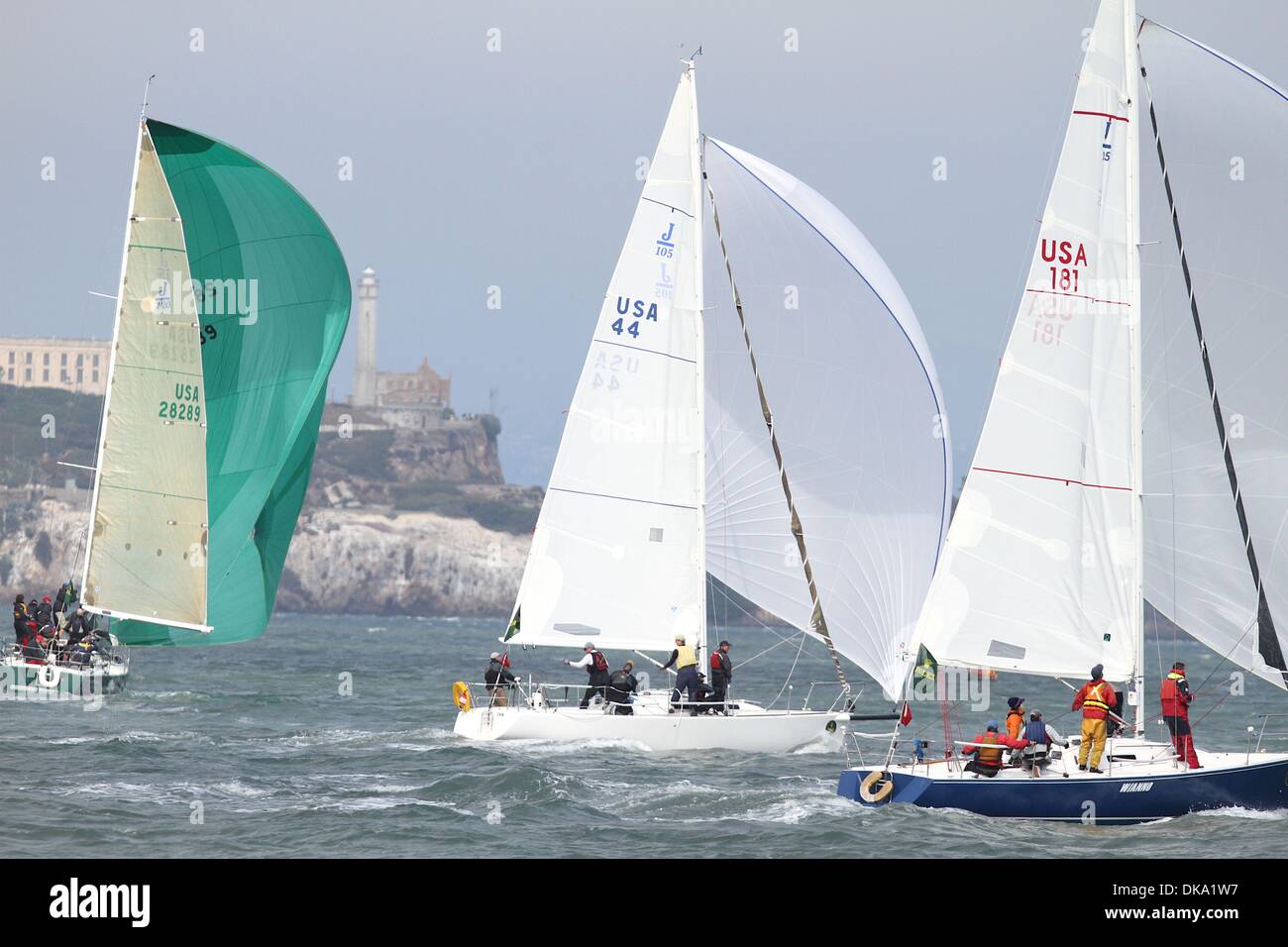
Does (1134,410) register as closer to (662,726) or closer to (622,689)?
(662,726)

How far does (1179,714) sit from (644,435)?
912 cm

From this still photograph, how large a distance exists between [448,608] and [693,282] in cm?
12621

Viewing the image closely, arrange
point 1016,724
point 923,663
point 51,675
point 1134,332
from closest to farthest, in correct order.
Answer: point 1016,724, point 1134,332, point 923,663, point 51,675

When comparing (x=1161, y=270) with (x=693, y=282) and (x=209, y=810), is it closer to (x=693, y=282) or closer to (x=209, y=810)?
(x=693, y=282)

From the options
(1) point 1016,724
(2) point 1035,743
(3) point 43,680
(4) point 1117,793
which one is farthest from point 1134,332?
(3) point 43,680

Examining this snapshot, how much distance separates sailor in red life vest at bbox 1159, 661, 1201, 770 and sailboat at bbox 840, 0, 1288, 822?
1.91 ft

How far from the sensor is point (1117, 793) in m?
15.7

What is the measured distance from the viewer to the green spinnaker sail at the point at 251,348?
24984mm

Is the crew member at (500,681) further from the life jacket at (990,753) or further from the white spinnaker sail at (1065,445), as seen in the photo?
the life jacket at (990,753)

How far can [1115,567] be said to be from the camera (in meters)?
16.8

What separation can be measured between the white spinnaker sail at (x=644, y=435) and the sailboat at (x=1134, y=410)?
6.26m

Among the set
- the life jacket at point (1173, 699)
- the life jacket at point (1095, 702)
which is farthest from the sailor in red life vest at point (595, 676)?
the life jacket at point (1173, 699)
